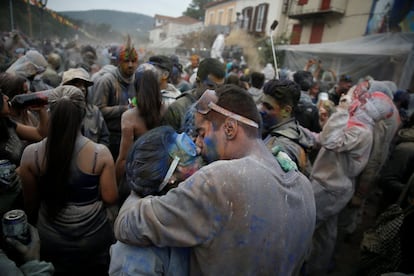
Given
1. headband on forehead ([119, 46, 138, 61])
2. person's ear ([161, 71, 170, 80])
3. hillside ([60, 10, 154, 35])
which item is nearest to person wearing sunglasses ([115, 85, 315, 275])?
person's ear ([161, 71, 170, 80])

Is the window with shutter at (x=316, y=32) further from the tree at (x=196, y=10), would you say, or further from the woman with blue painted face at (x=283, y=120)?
the tree at (x=196, y=10)

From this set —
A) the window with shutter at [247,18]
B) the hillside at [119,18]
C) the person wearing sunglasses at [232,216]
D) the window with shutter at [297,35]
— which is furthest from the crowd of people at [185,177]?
the hillside at [119,18]

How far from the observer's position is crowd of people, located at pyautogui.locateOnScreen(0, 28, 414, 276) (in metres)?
1.08

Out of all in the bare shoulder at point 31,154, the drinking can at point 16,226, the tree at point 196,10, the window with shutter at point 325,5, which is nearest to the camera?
the drinking can at point 16,226

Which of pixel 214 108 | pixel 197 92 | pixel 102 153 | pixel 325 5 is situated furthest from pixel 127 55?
pixel 325 5

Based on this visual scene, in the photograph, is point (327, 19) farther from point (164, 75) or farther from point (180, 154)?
→ point (180, 154)

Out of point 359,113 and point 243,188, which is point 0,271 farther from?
point 359,113

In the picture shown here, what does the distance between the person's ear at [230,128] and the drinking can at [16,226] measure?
130 cm

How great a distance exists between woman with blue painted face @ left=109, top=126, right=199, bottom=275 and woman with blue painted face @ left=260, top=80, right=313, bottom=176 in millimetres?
1225

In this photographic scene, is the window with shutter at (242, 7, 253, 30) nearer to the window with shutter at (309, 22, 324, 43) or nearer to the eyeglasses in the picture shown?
the window with shutter at (309, 22, 324, 43)

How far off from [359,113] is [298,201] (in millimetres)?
2300

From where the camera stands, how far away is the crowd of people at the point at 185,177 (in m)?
1.08

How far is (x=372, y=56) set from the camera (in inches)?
385

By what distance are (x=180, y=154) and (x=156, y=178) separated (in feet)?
0.53
